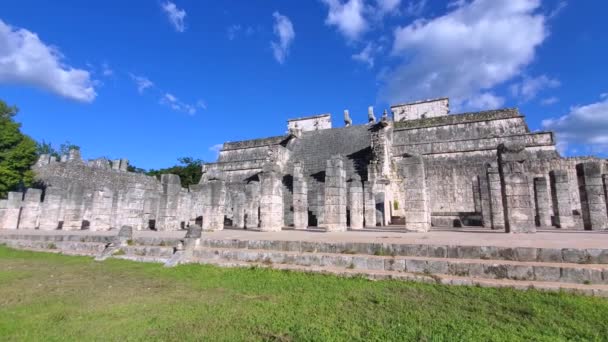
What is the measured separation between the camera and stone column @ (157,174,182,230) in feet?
46.1

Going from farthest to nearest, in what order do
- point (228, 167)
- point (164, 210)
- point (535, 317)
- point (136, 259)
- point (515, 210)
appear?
point (228, 167), point (164, 210), point (515, 210), point (136, 259), point (535, 317)

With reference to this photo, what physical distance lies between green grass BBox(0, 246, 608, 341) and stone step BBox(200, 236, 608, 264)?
121 cm

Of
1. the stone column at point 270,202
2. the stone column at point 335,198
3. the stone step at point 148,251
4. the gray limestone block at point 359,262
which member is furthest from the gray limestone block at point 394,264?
the stone column at point 270,202

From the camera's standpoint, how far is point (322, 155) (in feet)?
82.1

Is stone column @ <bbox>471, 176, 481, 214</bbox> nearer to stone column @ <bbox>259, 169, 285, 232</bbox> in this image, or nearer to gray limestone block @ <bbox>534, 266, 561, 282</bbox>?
stone column @ <bbox>259, 169, 285, 232</bbox>

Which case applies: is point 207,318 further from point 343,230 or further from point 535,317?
point 343,230

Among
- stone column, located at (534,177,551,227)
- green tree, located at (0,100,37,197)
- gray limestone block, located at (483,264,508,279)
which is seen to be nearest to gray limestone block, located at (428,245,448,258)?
gray limestone block, located at (483,264,508,279)

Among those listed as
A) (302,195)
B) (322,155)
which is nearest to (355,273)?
(302,195)

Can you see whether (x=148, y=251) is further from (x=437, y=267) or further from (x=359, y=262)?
(x=437, y=267)

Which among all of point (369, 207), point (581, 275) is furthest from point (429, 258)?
point (369, 207)

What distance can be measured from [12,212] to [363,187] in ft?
69.3

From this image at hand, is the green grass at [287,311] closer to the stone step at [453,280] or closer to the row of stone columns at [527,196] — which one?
the stone step at [453,280]

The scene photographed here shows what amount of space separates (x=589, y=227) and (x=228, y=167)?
2732 centimetres

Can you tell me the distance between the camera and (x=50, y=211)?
57.1 ft
